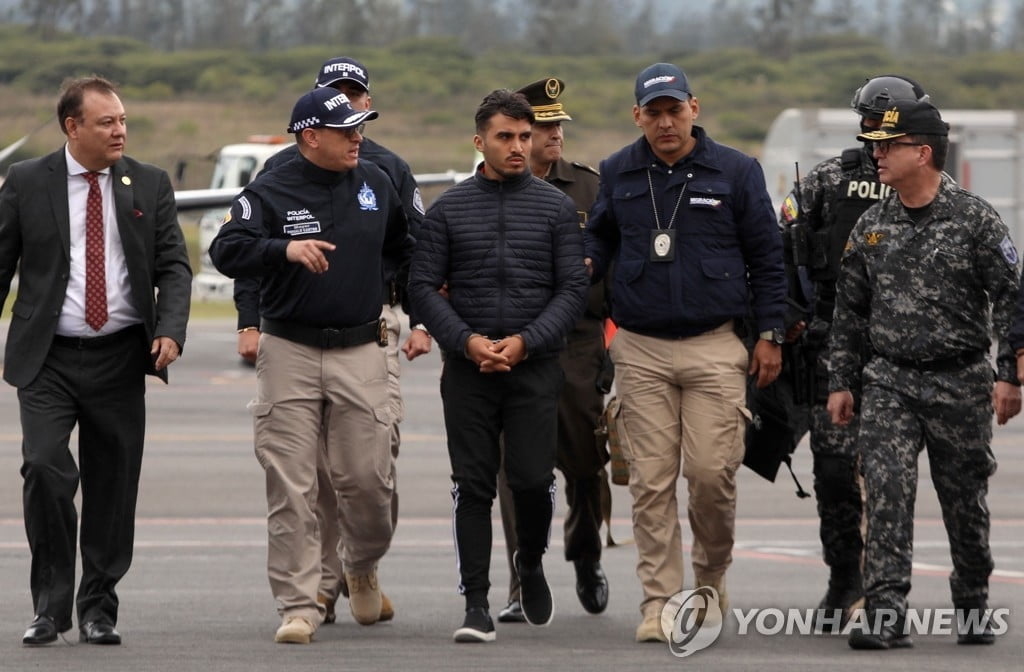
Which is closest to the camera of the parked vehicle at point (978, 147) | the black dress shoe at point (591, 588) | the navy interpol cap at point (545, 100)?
the black dress shoe at point (591, 588)

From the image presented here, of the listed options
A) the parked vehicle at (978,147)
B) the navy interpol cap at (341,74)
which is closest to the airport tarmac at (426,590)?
the navy interpol cap at (341,74)

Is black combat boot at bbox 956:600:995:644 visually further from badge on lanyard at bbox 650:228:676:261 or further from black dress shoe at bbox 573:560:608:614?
badge on lanyard at bbox 650:228:676:261

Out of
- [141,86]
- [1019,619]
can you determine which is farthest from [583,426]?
[141,86]

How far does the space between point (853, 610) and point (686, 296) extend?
146cm

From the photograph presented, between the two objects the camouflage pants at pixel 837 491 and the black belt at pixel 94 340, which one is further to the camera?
the camouflage pants at pixel 837 491

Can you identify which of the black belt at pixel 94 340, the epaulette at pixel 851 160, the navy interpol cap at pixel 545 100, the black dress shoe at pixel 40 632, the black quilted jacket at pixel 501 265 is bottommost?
the black dress shoe at pixel 40 632

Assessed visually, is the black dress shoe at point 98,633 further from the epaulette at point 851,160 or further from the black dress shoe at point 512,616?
the epaulette at point 851,160

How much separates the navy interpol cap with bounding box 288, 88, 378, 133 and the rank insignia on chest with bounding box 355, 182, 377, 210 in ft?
0.89

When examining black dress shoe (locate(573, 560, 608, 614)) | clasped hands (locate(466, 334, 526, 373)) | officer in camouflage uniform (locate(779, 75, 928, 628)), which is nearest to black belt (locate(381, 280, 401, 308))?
clasped hands (locate(466, 334, 526, 373))

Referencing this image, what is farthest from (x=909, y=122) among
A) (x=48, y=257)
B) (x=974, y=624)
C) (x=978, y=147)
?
(x=978, y=147)

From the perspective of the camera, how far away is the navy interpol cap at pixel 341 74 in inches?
339

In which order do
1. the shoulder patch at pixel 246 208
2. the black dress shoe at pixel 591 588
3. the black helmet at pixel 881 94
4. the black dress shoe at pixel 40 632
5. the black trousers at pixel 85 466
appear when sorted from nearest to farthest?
the black dress shoe at pixel 40 632
the black trousers at pixel 85 466
the shoulder patch at pixel 246 208
the black helmet at pixel 881 94
the black dress shoe at pixel 591 588

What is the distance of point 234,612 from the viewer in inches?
333

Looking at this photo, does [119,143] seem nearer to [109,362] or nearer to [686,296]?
[109,362]
